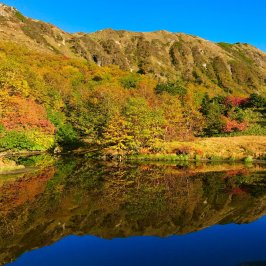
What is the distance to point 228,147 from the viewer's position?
5600cm

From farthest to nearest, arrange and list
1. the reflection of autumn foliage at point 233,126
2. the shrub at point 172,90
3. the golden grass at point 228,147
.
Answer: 1. the shrub at point 172,90
2. the reflection of autumn foliage at point 233,126
3. the golden grass at point 228,147

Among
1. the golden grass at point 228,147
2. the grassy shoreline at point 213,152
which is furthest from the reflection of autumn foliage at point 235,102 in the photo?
the grassy shoreline at point 213,152

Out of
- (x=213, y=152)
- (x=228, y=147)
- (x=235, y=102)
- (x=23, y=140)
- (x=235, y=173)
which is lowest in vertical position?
(x=235, y=173)

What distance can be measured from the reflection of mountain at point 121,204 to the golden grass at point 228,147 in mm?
9912

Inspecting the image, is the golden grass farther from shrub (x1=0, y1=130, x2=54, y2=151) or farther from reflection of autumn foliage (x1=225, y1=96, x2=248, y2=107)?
reflection of autumn foliage (x1=225, y1=96, x2=248, y2=107)

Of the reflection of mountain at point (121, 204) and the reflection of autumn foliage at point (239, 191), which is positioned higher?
the reflection of autumn foliage at point (239, 191)

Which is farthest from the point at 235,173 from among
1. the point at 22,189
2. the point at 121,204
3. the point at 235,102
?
the point at 235,102

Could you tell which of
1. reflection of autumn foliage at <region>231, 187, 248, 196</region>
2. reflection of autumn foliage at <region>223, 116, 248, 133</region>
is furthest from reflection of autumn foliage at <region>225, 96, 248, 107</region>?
reflection of autumn foliage at <region>231, 187, 248, 196</region>

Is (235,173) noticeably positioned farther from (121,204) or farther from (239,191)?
(121,204)

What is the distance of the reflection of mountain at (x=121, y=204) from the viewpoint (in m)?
22.1

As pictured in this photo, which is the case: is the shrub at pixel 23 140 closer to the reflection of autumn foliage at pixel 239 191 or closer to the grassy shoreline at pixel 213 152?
the grassy shoreline at pixel 213 152

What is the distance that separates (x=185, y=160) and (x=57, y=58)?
124 meters

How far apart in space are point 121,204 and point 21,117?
28.8 m

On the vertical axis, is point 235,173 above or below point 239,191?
above
